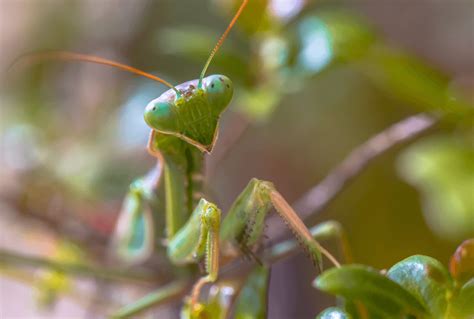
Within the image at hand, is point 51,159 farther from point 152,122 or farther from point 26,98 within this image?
point 152,122

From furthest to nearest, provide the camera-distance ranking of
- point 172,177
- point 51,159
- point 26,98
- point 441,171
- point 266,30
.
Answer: point 26,98 < point 51,159 < point 441,171 < point 266,30 < point 172,177

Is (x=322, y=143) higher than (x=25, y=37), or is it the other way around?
(x=25, y=37)

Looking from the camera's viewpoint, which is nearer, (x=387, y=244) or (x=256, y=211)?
(x=256, y=211)

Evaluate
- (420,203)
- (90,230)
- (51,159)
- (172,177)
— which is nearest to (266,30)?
(172,177)

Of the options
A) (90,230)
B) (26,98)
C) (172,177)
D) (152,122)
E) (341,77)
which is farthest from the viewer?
(341,77)

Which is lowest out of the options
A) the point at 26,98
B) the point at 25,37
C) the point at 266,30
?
the point at 266,30

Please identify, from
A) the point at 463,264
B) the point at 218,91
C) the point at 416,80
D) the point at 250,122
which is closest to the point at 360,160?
the point at 416,80

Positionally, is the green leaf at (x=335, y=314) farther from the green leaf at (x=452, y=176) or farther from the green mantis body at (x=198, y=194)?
the green leaf at (x=452, y=176)
